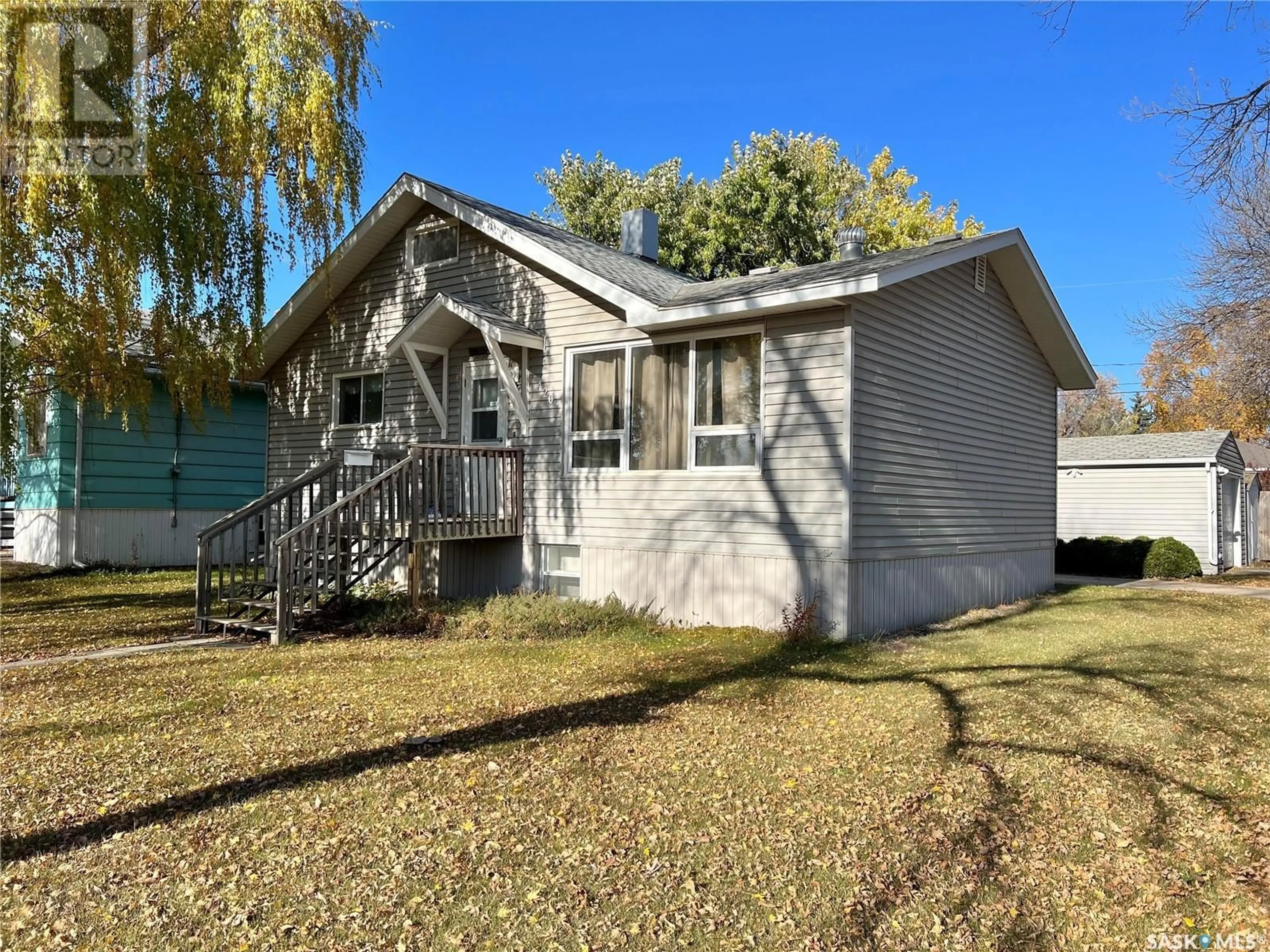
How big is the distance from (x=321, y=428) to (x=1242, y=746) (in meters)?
13.1

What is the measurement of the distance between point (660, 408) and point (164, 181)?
633 centimetres

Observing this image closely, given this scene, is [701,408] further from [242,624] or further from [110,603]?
[110,603]

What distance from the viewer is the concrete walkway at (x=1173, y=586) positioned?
14.2 m

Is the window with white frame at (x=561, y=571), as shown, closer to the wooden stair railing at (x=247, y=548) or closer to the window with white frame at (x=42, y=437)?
the wooden stair railing at (x=247, y=548)

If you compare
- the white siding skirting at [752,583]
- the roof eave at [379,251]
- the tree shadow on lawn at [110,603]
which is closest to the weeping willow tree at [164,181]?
the roof eave at [379,251]

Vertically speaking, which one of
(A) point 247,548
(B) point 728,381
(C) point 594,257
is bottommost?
(A) point 247,548

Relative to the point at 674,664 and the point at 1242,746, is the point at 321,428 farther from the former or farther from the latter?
the point at 1242,746

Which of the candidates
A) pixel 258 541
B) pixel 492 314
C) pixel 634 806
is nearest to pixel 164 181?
pixel 492 314

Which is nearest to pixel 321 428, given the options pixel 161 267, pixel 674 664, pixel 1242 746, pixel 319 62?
pixel 161 267

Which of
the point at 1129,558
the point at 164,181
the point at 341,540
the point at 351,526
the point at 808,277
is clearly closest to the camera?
the point at 808,277

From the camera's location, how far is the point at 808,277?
9219 mm

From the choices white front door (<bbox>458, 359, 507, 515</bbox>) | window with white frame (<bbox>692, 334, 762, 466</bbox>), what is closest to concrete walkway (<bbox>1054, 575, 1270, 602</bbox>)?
window with white frame (<bbox>692, 334, 762, 466</bbox>)

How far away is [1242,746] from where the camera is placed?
17.5ft

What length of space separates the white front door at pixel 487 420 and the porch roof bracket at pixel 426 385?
1.11ft
